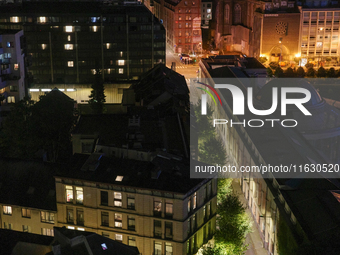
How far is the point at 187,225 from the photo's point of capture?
53.3 m

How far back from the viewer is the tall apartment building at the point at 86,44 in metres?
129

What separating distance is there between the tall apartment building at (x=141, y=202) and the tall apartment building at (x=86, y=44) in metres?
73.9

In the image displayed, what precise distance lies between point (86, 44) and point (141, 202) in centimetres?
8250

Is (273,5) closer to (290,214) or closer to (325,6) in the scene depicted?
(325,6)


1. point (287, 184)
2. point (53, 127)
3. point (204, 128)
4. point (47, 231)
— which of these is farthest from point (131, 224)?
point (53, 127)

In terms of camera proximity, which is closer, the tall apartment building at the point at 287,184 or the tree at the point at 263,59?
→ the tall apartment building at the point at 287,184

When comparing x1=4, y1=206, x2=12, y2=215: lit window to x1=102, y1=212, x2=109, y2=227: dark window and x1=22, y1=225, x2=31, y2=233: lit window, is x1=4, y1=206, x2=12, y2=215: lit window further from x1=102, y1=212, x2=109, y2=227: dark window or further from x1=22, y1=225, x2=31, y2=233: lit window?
x1=102, y1=212, x2=109, y2=227: dark window

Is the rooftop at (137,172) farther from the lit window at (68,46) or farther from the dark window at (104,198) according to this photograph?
the lit window at (68,46)

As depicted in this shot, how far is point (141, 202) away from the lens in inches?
2116

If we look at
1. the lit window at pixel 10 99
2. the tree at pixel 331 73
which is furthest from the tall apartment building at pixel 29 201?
the tree at pixel 331 73

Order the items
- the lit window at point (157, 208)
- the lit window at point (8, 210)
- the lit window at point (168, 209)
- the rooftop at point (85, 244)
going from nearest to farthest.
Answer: the rooftop at point (85, 244)
the lit window at point (168, 209)
the lit window at point (157, 208)
the lit window at point (8, 210)

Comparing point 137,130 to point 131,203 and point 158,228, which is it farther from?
point 158,228

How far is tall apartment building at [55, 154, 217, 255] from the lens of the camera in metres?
53.0

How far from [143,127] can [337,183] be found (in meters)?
26.5
